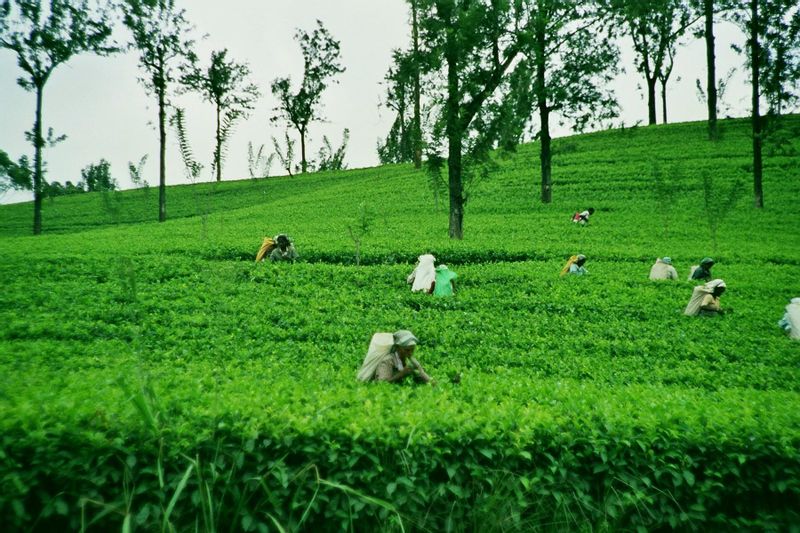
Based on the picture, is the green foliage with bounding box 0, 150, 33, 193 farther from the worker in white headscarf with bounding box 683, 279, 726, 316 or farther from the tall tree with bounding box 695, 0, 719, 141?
the tall tree with bounding box 695, 0, 719, 141

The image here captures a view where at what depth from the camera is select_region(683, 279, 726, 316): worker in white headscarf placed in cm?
1380

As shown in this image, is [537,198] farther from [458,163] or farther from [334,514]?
[334,514]

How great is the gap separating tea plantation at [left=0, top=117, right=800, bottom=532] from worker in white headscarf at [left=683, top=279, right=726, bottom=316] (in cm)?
31

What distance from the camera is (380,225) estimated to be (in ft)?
94.1

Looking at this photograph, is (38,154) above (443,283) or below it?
above

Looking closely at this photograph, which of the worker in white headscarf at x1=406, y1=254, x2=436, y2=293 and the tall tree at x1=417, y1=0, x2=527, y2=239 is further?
the tall tree at x1=417, y1=0, x2=527, y2=239

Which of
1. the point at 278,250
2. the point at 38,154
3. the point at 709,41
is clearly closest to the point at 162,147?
the point at 38,154

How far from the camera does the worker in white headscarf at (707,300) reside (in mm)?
13797

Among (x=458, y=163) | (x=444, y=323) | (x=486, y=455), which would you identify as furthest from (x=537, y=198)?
(x=486, y=455)

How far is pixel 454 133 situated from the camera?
21438 millimetres

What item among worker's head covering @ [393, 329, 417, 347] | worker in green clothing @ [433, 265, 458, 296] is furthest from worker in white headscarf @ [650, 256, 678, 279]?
worker's head covering @ [393, 329, 417, 347]

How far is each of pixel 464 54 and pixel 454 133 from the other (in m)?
3.23

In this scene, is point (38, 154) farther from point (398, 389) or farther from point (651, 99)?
point (651, 99)

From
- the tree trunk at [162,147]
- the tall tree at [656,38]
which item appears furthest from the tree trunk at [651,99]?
the tree trunk at [162,147]
